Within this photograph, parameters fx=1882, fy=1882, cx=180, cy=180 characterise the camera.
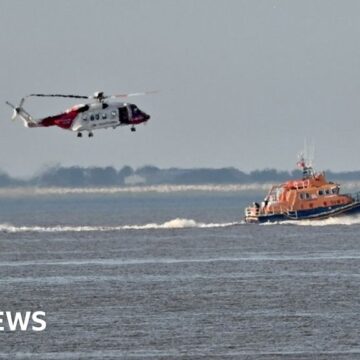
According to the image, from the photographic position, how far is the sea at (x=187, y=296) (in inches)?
3073

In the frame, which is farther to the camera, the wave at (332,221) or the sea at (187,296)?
the wave at (332,221)

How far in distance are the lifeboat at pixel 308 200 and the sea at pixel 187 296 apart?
755 centimetres

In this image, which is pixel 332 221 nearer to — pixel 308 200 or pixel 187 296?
pixel 308 200

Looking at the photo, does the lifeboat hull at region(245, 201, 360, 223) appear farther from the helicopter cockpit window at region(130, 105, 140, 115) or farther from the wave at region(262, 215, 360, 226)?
the helicopter cockpit window at region(130, 105, 140, 115)

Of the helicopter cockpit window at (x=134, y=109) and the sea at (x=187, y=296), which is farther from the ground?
the helicopter cockpit window at (x=134, y=109)

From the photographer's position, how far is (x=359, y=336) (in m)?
79.8

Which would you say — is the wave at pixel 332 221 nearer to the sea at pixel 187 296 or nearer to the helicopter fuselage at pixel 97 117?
the sea at pixel 187 296

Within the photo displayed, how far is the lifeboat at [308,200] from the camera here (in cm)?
16750

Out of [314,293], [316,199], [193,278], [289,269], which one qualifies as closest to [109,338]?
[314,293]

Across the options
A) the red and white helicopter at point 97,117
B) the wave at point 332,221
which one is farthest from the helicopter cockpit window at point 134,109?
the wave at point 332,221

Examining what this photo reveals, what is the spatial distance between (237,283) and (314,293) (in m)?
8.42

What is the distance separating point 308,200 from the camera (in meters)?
168

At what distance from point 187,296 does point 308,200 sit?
71.1 meters

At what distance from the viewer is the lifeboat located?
167500 mm
